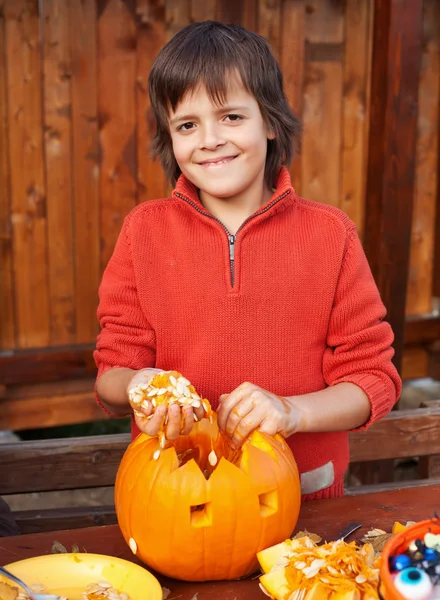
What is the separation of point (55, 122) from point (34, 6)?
0.55m

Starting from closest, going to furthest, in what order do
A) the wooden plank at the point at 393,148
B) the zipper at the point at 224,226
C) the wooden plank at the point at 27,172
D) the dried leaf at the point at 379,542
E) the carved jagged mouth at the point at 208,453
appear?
the dried leaf at the point at 379,542 → the carved jagged mouth at the point at 208,453 → the zipper at the point at 224,226 → the wooden plank at the point at 393,148 → the wooden plank at the point at 27,172

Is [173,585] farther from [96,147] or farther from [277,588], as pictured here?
[96,147]

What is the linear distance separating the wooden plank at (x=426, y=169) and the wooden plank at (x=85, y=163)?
75.1 inches

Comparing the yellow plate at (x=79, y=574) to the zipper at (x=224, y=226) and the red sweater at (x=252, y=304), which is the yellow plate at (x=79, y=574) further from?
the zipper at (x=224, y=226)

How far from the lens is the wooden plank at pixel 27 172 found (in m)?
3.87

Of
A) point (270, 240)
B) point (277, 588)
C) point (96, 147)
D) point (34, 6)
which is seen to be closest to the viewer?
point (277, 588)

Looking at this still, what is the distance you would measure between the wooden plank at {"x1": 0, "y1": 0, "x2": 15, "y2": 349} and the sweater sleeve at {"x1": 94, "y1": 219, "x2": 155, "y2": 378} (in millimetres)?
2330

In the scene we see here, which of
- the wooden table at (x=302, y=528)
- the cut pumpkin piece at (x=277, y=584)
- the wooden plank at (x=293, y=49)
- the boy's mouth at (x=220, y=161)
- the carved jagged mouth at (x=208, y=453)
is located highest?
the wooden plank at (x=293, y=49)

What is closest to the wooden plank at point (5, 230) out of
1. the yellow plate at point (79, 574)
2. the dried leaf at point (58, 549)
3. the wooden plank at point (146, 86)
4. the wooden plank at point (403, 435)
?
the wooden plank at point (146, 86)

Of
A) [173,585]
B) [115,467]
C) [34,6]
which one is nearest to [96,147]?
[34,6]

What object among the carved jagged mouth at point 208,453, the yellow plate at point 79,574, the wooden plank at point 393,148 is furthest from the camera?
the wooden plank at point 393,148

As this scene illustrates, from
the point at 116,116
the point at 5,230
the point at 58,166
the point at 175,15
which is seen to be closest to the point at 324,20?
the point at 175,15

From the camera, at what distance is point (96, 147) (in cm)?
A: 412

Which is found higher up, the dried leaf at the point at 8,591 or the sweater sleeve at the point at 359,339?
the sweater sleeve at the point at 359,339
